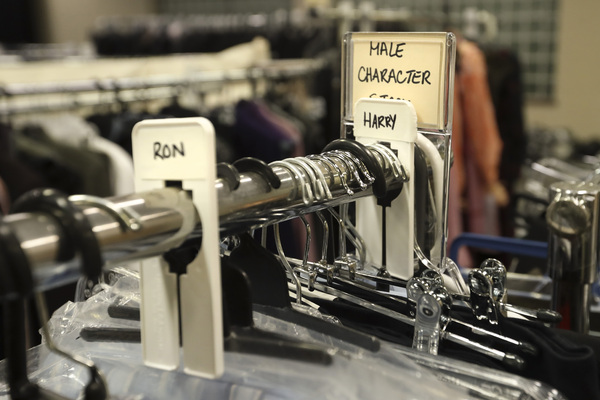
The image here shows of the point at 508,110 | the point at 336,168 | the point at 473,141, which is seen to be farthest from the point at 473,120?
the point at 336,168

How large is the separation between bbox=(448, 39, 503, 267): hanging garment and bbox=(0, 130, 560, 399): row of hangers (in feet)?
5.09

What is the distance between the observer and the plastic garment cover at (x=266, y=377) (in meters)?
0.48

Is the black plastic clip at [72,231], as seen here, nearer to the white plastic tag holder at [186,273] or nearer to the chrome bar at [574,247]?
the white plastic tag holder at [186,273]

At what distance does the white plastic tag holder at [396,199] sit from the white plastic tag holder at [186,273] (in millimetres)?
257

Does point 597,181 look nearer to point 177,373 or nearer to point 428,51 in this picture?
point 428,51

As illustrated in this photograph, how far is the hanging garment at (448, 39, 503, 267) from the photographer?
2.24m

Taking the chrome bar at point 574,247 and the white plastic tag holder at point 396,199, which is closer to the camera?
the white plastic tag holder at point 396,199

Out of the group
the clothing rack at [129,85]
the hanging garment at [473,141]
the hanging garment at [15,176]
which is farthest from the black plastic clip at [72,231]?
the hanging garment at [473,141]

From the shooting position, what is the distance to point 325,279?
2.23 ft

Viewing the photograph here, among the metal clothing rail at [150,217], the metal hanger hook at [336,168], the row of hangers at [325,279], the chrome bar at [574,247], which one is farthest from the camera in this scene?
the chrome bar at [574,247]

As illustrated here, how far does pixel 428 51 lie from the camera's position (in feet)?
2.12

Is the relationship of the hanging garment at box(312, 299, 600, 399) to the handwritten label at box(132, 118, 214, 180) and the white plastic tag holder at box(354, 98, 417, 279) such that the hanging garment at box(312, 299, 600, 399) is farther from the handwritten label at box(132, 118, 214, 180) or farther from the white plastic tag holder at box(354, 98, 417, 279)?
the handwritten label at box(132, 118, 214, 180)

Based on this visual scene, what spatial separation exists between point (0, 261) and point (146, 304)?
16 centimetres

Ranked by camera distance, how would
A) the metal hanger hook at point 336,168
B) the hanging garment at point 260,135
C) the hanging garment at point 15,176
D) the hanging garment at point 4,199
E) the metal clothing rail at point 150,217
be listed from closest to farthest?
the metal clothing rail at point 150,217
the metal hanger hook at point 336,168
the hanging garment at point 4,199
the hanging garment at point 15,176
the hanging garment at point 260,135
